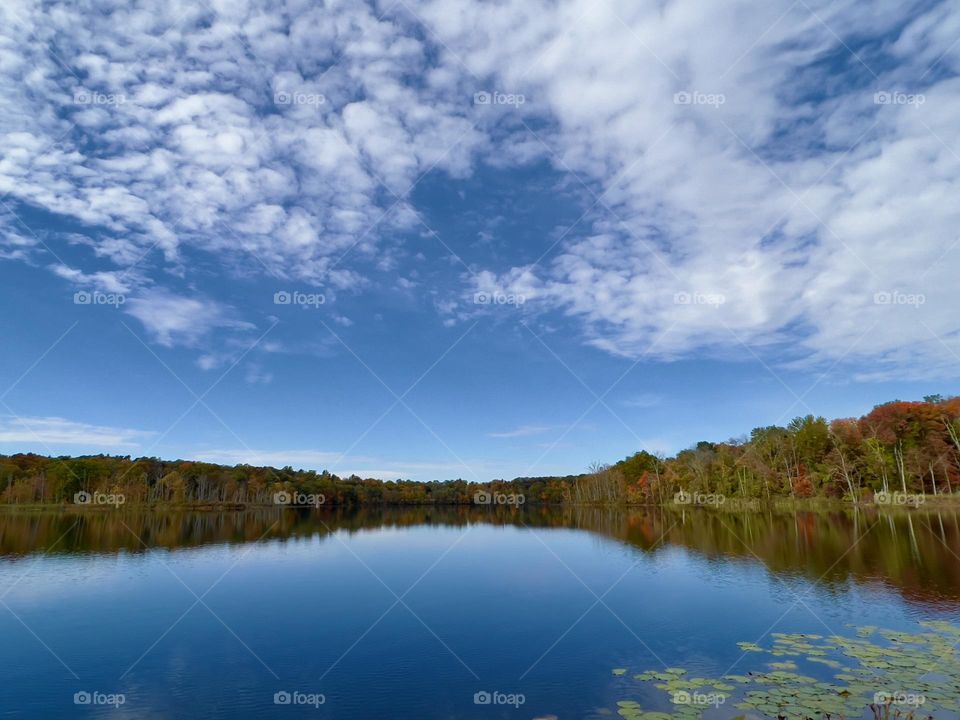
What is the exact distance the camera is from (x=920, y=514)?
196ft

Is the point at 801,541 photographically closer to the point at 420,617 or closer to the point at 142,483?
the point at 420,617

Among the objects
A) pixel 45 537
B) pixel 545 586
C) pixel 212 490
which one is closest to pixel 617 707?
pixel 545 586

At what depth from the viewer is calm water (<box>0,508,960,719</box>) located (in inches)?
592

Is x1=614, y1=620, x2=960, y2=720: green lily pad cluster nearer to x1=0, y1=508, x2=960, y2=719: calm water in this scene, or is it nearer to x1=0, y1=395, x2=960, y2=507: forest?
x1=0, y1=508, x2=960, y2=719: calm water

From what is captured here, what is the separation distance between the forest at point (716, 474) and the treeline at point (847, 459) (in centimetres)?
19

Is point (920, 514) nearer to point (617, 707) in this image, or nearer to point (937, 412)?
point (937, 412)

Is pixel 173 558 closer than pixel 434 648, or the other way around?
pixel 434 648

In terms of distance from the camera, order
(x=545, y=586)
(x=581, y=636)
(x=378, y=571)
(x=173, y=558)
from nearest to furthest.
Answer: (x=581, y=636)
(x=545, y=586)
(x=378, y=571)
(x=173, y=558)

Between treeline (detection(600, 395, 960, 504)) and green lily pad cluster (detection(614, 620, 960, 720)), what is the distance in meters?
72.2

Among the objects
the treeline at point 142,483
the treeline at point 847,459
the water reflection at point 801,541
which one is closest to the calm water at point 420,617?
the water reflection at point 801,541

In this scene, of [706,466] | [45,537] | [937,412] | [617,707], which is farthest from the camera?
[706,466]

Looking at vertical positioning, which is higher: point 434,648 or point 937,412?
point 937,412

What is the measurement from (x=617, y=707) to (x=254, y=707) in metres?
9.54

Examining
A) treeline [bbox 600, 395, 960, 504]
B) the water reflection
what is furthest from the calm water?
treeline [bbox 600, 395, 960, 504]
